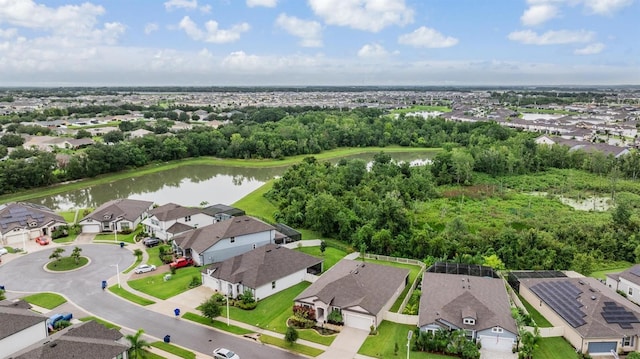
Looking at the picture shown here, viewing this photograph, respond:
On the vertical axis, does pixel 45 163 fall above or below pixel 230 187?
above

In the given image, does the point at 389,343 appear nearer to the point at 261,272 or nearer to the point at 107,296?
the point at 261,272

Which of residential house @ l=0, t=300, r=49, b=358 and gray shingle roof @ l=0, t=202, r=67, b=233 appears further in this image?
gray shingle roof @ l=0, t=202, r=67, b=233

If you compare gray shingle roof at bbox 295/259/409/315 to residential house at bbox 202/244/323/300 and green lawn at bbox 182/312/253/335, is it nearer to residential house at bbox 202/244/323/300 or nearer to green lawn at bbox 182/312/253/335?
residential house at bbox 202/244/323/300

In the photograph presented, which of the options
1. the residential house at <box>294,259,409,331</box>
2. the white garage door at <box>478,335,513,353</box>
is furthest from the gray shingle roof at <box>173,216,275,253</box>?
the white garage door at <box>478,335,513,353</box>

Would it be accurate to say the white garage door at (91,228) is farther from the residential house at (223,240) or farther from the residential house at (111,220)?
the residential house at (223,240)

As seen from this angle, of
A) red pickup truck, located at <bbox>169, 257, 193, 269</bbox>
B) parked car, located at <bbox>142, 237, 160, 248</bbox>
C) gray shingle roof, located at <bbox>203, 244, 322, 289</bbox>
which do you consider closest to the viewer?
gray shingle roof, located at <bbox>203, 244, 322, 289</bbox>

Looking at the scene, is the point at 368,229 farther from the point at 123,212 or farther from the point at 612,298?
the point at 123,212

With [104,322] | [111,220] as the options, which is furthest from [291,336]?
[111,220]

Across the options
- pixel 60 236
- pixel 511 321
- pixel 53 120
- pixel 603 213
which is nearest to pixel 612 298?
pixel 511 321
